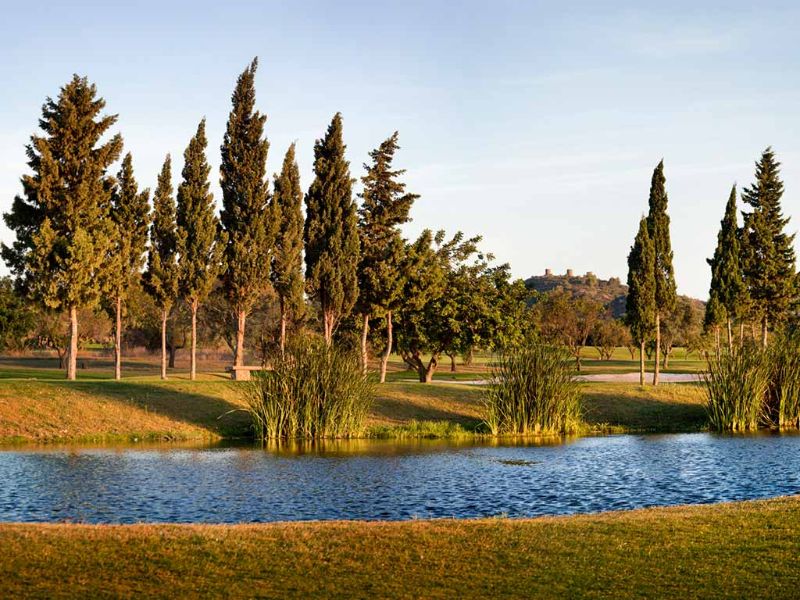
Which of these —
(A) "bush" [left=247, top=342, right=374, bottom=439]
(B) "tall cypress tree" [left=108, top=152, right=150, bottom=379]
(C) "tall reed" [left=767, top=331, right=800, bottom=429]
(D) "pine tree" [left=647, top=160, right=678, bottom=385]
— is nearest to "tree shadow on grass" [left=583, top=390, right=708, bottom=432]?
(C) "tall reed" [left=767, top=331, right=800, bottom=429]

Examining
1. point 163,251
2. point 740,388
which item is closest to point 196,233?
point 163,251

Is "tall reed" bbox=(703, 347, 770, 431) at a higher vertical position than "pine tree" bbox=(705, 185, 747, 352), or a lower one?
lower

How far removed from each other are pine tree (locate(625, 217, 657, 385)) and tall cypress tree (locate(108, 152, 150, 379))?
1050 inches

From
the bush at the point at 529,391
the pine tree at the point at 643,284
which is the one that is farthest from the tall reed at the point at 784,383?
the pine tree at the point at 643,284

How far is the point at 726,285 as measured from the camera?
53844 mm

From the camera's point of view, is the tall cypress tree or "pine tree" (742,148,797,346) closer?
the tall cypress tree

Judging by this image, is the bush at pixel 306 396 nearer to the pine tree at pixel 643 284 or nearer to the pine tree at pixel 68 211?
the pine tree at pixel 68 211

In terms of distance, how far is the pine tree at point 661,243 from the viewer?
45.3 m

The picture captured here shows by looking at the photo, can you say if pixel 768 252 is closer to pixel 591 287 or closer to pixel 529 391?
pixel 529 391

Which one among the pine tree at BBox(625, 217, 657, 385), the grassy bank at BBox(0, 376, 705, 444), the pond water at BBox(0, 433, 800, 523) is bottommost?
the pond water at BBox(0, 433, 800, 523)

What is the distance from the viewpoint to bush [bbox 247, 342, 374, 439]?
2930cm

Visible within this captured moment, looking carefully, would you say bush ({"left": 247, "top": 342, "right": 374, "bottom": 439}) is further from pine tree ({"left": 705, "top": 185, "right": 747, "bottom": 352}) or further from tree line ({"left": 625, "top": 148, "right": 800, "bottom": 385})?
pine tree ({"left": 705, "top": 185, "right": 747, "bottom": 352})

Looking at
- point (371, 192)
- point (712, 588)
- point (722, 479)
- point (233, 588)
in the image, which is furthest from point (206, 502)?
point (371, 192)

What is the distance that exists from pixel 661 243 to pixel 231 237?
23944 millimetres
